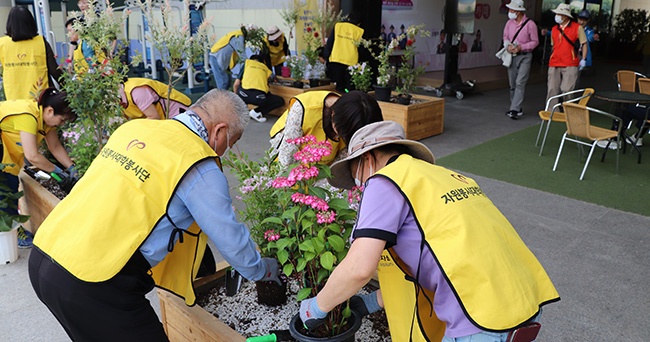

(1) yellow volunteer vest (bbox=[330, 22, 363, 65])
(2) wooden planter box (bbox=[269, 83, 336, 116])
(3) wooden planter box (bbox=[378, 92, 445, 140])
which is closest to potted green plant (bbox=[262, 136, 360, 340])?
(3) wooden planter box (bbox=[378, 92, 445, 140])

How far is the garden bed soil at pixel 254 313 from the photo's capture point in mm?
2332

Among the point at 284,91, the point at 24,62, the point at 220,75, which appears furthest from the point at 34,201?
the point at 220,75

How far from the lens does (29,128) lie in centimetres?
359

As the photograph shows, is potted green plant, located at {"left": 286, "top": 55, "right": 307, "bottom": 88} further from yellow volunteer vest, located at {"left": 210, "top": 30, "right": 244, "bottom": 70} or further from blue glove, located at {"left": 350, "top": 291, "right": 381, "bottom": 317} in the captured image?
blue glove, located at {"left": 350, "top": 291, "right": 381, "bottom": 317}

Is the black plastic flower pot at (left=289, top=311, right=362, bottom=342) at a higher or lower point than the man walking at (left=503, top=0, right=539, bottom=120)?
lower

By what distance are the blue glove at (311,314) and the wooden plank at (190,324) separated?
37 centimetres

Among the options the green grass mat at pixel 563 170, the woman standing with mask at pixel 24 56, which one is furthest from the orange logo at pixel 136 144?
the green grass mat at pixel 563 170

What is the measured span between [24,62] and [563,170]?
5525 mm

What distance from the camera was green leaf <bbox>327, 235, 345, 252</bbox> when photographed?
1.99 m

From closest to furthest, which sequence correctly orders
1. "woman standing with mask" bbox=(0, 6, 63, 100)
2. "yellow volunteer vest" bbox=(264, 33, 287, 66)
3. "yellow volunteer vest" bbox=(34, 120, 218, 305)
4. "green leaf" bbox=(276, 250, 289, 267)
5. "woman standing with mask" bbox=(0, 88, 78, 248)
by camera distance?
"yellow volunteer vest" bbox=(34, 120, 218, 305)
"green leaf" bbox=(276, 250, 289, 267)
"woman standing with mask" bbox=(0, 88, 78, 248)
"woman standing with mask" bbox=(0, 6, 63, 100)
"yellow volunteer vest" bbox=(264, 33, 287, 66)

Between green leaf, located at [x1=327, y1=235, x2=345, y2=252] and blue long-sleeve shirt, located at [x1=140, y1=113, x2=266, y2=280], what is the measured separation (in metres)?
0.30

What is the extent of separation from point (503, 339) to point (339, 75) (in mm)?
6998

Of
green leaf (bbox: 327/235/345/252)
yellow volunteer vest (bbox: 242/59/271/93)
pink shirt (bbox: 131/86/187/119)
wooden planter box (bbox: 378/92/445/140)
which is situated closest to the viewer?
green leaf (bbox: 327/235/345/252)

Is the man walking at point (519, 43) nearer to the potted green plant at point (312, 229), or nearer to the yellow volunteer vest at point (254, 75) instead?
the yellow volunteer vest at point (254, 75)
